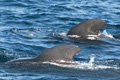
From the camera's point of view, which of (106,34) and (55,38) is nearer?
(55,38)

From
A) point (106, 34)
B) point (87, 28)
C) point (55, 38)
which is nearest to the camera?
point (87, 28)

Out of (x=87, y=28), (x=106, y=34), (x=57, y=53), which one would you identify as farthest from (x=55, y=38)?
(x=57, y=53)

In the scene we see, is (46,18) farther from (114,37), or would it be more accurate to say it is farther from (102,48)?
(102,48)

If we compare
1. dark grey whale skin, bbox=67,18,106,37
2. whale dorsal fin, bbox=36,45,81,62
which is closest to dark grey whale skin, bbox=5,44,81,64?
whale dorsal fin, bbox=36,45,81,62

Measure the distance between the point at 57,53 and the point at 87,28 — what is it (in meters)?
5.39

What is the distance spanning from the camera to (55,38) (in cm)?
1800

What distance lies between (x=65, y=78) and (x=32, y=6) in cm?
1509

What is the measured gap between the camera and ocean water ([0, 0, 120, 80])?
12.2m

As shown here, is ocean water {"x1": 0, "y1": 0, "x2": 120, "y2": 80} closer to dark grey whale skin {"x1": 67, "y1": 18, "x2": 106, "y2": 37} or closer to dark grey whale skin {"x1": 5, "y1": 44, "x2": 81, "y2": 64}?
dark grey whale skin {"x1": 5, "y1": 44, "x2": 81, "y2": 64}

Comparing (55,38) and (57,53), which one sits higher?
(57,53)

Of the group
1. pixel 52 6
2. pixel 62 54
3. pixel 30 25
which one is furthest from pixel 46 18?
pixel 62 54

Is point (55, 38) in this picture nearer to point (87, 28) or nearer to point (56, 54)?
point (87, 28)

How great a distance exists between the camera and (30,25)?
21.5m

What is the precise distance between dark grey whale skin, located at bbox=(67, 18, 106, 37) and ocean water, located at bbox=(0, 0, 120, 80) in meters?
0.37
